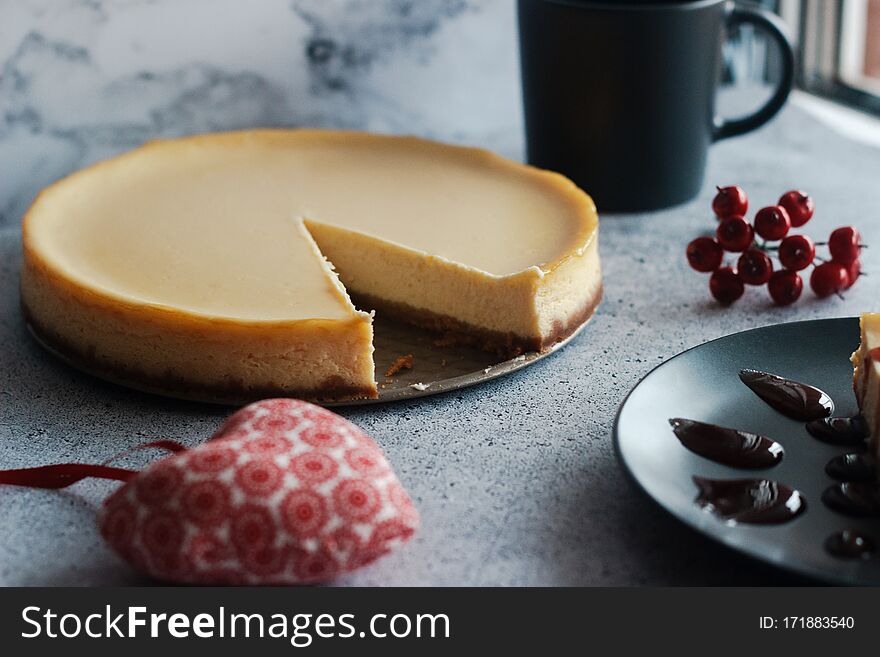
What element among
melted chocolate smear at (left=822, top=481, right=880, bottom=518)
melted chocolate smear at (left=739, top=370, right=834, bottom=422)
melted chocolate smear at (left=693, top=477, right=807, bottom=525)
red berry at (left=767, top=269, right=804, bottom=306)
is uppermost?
melted chocolate smear at (left=693, top=477, right=807, bottom=525)

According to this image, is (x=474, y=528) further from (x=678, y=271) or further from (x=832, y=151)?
(x=832, y=151)

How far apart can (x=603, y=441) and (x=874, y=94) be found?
157cm

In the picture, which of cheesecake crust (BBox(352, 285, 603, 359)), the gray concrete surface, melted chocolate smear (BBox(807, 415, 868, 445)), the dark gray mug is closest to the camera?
the gray concrete surface

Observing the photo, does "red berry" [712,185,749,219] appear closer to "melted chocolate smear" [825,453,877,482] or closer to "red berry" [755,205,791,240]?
"red berry" [755,205,791,240]

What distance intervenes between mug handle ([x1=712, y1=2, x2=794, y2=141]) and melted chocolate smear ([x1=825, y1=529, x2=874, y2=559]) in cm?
119

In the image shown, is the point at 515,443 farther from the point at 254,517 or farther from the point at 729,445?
the point at 254,517

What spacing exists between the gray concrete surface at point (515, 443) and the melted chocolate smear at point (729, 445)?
9 centimetres

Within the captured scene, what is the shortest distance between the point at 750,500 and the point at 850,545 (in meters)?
0.11

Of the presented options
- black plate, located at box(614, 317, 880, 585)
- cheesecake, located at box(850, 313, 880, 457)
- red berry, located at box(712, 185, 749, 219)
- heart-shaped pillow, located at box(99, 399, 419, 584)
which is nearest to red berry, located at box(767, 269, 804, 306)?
red berry, located at box(712, 185, 749, 219)

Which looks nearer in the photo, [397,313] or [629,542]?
[629,542]

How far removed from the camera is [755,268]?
1689mm

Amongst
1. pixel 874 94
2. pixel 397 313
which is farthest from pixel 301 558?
pixel 874 94

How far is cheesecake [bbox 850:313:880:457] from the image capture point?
3.86ft

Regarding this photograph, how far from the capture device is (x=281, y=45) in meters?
2.17
